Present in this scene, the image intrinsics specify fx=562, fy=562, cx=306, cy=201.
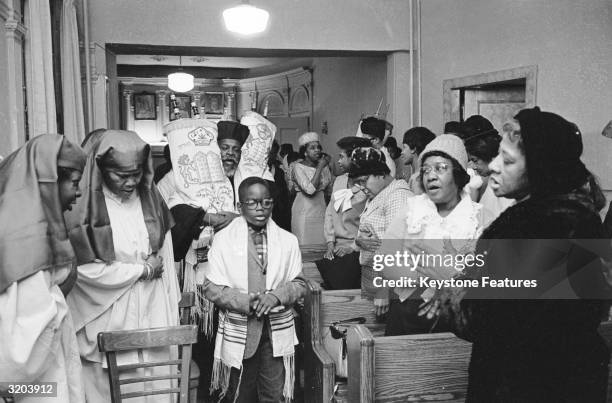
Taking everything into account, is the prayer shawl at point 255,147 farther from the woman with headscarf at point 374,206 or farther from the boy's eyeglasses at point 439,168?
the boy's eyeglasses at point 439,168

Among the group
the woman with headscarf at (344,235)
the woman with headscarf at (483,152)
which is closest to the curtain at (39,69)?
the woman with headscarf at (344,235)

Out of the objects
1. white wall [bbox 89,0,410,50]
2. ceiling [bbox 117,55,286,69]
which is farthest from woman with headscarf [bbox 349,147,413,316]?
ceiling [bbox 117,55,286,69]

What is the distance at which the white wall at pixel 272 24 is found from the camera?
5434 millimetres

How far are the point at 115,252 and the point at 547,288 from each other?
68.1 inches

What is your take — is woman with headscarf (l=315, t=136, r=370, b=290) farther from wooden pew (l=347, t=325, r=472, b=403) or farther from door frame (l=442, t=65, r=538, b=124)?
door frame (l=442, t=65, r=538, b=124)

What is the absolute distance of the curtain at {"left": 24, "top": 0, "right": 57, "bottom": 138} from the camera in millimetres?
3275

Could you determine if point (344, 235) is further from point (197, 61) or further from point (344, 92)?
point (197, 61)

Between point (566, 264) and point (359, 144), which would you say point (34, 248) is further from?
point (359, 144)

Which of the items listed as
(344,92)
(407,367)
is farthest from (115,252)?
(344,92)

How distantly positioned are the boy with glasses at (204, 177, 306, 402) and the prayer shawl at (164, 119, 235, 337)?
575 mm

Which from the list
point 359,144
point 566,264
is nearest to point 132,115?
point 359,144

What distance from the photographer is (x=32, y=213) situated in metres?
1.67

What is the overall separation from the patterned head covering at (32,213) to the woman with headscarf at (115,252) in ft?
1.70

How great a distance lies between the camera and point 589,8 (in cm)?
403
